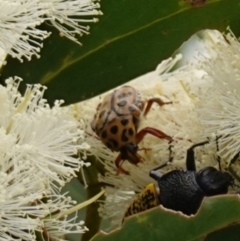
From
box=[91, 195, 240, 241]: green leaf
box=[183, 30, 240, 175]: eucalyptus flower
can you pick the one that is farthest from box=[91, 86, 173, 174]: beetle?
box=[91, 195, 240, 241]: green leaf

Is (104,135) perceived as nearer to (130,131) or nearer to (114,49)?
(130,131)

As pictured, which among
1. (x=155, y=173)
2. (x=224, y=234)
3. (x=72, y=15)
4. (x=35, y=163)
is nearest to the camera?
(x=224, y=234)

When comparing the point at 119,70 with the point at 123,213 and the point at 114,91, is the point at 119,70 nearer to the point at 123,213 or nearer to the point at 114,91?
the point at 114,91

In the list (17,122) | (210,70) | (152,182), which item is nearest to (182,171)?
(152,182)

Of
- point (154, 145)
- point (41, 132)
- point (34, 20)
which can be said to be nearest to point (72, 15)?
point (34, 20)

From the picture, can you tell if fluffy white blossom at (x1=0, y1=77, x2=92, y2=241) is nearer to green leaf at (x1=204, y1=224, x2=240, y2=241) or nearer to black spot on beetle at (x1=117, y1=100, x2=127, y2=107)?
black spot on beetle at (x1=117, y1=100, x2=127, y2=107)

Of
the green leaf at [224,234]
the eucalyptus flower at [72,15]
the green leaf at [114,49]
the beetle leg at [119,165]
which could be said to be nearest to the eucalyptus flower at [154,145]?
the beetle leg at [119,165]

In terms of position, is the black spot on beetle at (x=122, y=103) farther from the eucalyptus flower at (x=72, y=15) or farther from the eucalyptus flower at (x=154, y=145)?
the eucalyptus flower at (x=72, y=15)
